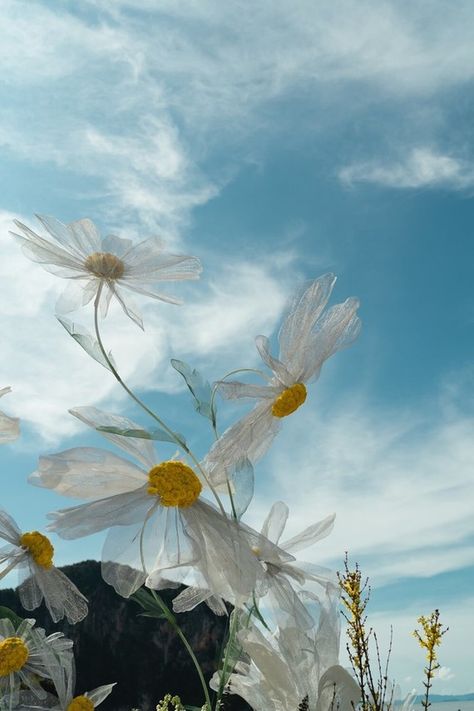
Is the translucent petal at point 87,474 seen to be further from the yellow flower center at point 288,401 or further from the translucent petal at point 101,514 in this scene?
the yellow flower center at point 288,401

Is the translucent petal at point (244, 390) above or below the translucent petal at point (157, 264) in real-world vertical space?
below

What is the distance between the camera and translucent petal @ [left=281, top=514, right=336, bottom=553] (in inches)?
60.9

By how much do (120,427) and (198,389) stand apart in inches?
5.1

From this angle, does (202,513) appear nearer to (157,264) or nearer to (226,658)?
(226,658)

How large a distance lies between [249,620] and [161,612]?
0.15 meters

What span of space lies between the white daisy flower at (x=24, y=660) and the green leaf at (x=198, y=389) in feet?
2.39

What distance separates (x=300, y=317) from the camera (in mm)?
1307

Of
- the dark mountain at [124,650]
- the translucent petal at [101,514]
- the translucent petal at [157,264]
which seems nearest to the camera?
the translucent petal at [101,514]

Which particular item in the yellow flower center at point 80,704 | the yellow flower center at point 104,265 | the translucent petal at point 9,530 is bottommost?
the yellow flower center at point 80,704

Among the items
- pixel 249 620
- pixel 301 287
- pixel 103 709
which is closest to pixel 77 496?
pixel 249 620

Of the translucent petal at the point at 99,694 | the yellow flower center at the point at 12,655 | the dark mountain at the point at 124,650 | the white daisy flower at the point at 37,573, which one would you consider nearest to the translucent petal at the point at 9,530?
the white daisy flower at the point at 37,573

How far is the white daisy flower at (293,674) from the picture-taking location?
1.30 meters

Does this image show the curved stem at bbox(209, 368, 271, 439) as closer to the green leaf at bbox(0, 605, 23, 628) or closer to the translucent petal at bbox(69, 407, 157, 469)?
Result: the translucent petal at bbox(69, 407, 157, 469)

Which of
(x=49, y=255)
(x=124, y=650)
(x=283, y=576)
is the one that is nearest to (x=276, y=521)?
(x=283, y=576)
